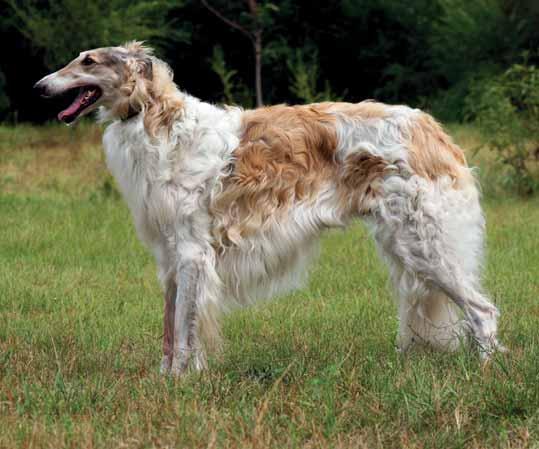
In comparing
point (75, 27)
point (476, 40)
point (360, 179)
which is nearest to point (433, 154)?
point (360, 179)

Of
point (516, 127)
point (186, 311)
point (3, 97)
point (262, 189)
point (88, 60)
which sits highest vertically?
point (88, 60)

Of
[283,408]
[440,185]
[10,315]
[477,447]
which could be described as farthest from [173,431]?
[10,315]

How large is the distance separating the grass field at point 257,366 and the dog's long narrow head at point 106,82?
1474mm

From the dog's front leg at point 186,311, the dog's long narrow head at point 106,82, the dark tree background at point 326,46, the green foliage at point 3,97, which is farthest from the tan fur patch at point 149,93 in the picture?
the green foliage at point 3,97

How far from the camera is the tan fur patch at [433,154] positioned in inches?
226

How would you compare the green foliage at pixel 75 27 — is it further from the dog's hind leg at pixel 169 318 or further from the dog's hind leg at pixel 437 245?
the dog's hind leg at pixel 437 245

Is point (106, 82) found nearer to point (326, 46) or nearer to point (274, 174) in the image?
point (274, 174)

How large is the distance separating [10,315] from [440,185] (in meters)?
3.28

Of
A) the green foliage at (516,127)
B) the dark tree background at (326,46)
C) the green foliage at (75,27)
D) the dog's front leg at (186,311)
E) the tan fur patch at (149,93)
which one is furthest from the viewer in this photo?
the dark tree background at (326,46)

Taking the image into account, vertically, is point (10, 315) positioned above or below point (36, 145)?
above

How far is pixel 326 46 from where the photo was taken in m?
30.0

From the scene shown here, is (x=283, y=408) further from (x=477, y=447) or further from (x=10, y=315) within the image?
(x=10, y=315)

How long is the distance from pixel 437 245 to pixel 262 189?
1065mm

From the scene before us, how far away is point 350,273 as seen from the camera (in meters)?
8.69
